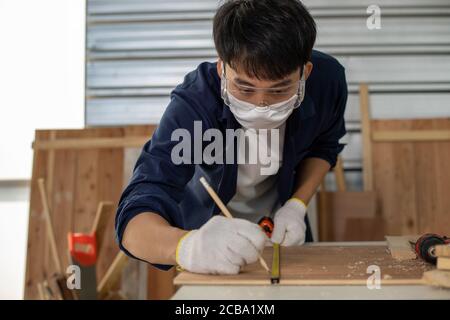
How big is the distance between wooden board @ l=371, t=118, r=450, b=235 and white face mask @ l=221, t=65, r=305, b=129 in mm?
1946

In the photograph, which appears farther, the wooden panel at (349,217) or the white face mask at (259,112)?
the wooden panel at (349,217)

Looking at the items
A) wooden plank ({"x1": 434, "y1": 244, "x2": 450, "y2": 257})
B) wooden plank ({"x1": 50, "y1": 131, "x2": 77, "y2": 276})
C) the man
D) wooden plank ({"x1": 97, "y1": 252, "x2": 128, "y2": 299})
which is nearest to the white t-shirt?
the man

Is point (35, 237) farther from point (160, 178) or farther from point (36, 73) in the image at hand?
point (160, 178)

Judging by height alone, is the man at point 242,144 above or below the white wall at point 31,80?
below

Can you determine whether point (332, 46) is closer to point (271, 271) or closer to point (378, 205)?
point (378, 205)

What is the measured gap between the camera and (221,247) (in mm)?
1197

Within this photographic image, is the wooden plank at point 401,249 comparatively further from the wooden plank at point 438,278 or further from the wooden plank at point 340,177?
the wooden plank at point 340,177

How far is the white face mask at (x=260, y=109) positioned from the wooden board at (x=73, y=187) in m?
1.94

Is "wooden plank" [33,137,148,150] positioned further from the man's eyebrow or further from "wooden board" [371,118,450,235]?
the man's eyebrow

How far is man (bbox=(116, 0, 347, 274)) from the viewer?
128 centimetres

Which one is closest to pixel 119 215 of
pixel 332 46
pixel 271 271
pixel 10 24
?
pixel 271 271

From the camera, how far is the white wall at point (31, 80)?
3.81 m

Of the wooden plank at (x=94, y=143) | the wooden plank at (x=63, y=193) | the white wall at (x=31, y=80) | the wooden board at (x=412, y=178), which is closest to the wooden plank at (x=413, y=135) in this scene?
the wooden board at (x=412, y=178)
